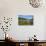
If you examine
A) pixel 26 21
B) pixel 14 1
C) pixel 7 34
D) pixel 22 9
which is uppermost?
pixel 14 1

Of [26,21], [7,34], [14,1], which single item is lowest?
[7,34]

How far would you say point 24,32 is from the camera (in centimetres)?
476

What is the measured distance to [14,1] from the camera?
4730 millimetres

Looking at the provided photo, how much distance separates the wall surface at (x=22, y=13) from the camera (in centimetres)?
471

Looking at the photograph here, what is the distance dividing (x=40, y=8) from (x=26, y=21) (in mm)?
758

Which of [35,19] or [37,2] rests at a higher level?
[37,2]

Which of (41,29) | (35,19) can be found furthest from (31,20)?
(41,29)

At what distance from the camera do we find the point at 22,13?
479cm

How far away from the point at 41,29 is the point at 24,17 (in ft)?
2.69

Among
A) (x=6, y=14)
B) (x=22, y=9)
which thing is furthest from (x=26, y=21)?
(x=6, y=14)

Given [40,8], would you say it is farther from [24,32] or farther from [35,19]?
[24,32]

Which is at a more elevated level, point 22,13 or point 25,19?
point 22,13

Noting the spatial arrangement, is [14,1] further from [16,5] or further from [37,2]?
[37,2]

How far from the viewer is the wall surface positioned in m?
4.71
